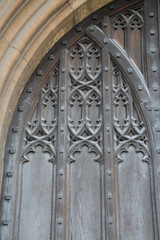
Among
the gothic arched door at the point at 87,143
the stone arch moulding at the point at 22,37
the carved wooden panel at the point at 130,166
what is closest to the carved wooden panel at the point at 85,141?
the gothic arched door at the point at 87,143

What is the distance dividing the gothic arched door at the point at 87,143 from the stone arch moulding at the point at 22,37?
20 centimetres

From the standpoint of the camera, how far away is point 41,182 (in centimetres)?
288

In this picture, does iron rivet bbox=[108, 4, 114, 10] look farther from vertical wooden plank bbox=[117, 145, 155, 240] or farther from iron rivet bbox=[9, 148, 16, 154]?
iron rivet bbox=[9, 148, 16, 154]

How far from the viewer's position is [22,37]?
9.28 feet

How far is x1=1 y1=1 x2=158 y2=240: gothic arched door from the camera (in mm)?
2773

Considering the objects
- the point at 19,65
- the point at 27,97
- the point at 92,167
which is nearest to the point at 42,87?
the point at 27,97

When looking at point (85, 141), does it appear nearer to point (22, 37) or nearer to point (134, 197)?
point (134, 197)

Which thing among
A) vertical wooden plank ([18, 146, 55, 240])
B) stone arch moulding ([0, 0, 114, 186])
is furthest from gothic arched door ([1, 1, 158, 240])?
stone arch moulding ([0, 0, 114, 186])

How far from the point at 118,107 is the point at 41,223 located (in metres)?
1.09

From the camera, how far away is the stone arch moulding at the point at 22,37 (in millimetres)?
2746

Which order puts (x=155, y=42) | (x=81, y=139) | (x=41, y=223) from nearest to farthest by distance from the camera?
(x=41, y=223), (x=81, y=139), (x=155, y=42)

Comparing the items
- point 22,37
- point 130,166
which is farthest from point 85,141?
point 22,37

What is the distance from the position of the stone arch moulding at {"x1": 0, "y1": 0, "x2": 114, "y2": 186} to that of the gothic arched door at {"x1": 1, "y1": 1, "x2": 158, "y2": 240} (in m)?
0.20

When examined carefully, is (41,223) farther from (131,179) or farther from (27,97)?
(27,97)
